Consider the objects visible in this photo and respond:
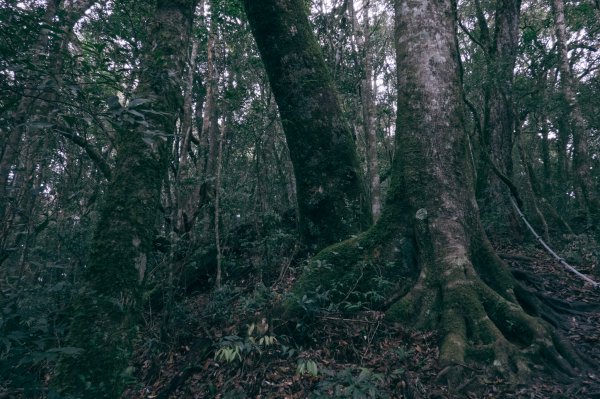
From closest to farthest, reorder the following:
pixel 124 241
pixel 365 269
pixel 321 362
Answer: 1. pixel 124 241
2. pixel 321 362
3. pixel 365 269

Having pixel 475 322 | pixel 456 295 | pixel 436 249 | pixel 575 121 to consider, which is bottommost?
pixel 475 322

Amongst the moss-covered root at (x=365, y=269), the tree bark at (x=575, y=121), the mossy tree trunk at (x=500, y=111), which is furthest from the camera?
the tree bark at (x=575, y=121)

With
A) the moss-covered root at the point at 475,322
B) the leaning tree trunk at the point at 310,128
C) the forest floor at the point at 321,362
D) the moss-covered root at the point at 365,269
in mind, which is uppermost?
the leaning tree trunk at the point at 310,128

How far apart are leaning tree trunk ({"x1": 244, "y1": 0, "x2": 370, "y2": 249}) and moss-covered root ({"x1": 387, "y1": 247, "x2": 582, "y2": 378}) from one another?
1.78 metres

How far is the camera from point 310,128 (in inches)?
232

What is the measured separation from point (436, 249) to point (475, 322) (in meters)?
0.85

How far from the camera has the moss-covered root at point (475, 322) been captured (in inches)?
136

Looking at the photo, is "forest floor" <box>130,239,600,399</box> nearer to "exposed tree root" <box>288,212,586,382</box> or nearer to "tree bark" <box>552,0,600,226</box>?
"exposed tree root" <box>288,212,586,382</box>

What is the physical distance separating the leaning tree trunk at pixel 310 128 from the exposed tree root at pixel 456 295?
3.51 feet

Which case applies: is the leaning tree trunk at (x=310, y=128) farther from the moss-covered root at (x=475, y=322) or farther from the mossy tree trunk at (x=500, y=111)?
the mossy tree trunk at (x=500, y=111)

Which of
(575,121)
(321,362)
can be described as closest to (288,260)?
(321,362)

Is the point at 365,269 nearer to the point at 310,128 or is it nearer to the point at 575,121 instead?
the point at 310,128

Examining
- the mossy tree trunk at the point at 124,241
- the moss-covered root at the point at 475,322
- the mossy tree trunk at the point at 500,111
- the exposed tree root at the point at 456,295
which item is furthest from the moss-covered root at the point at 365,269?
the mossy tree trunk at the point at 500,111

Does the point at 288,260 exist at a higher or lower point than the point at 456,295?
higher
